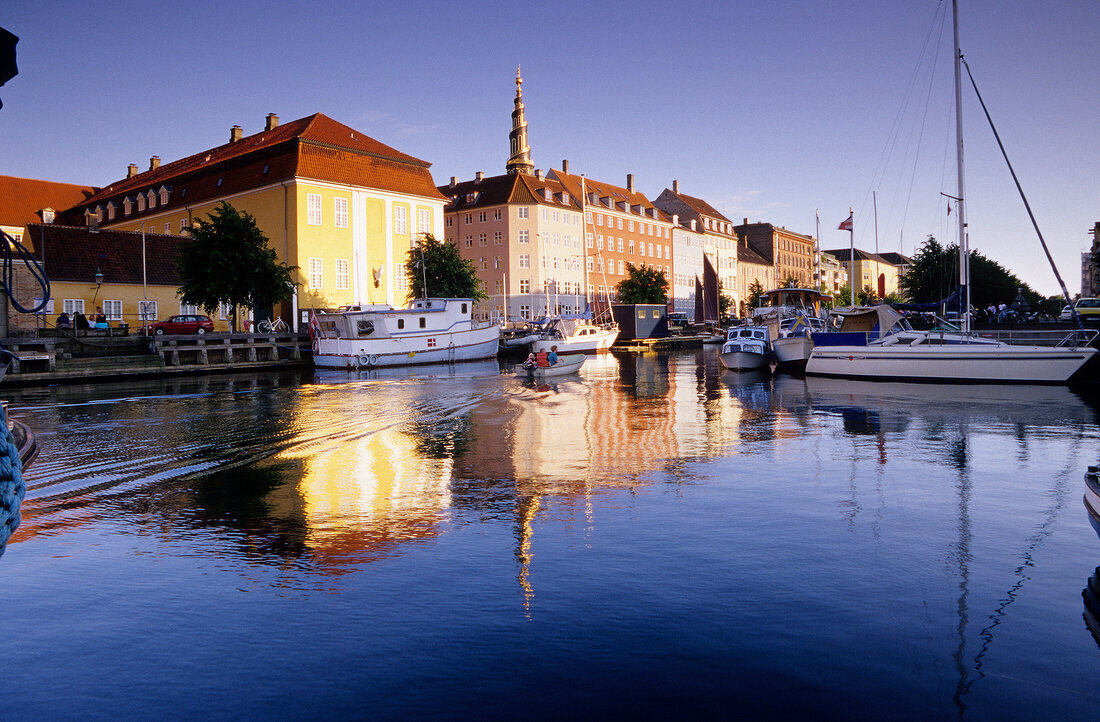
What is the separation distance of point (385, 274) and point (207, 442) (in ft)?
150

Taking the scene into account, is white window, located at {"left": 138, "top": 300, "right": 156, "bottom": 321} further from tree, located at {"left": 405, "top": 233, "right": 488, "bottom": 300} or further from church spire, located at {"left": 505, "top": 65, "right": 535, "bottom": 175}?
church spire, located at {"left": 505, "top": 65, "right": 535, "bottom": 175}

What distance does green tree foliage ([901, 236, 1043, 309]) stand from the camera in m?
69.3

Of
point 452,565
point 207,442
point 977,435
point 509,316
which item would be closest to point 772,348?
point 977,435

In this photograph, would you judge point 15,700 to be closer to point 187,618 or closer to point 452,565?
point 187,618

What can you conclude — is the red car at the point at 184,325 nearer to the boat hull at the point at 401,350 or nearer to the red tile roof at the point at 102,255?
the red tile roof at the point at 102,255

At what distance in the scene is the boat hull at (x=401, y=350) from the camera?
4362 cm

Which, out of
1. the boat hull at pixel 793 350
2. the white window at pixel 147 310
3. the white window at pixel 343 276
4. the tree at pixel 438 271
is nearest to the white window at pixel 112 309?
the white window at pixel 147 310

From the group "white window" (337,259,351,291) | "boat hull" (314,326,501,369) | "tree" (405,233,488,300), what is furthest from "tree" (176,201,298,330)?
"tree" (405,233,488,300)

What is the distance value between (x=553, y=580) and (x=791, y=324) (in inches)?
1624

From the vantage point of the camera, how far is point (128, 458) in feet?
45.8


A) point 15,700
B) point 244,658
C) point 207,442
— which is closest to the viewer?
point 15,700

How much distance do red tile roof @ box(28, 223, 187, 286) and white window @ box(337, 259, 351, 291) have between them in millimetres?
10524

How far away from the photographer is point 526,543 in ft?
27.4

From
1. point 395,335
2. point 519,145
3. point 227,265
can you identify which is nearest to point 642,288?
point 519,145
